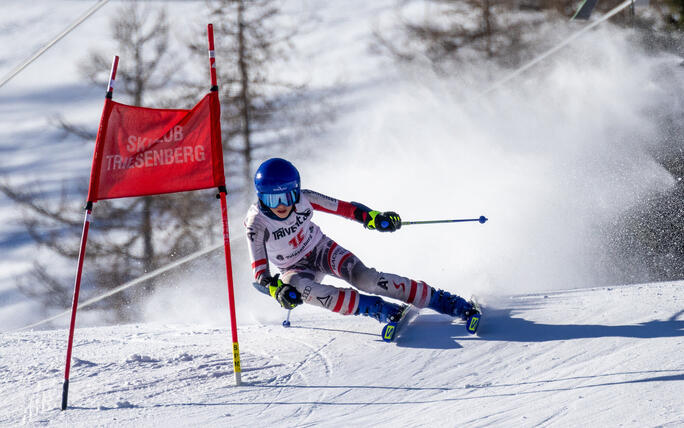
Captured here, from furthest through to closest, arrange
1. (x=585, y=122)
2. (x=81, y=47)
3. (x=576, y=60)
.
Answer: (x=81, y=47), (x=576, y=60), (x=585, y=122)

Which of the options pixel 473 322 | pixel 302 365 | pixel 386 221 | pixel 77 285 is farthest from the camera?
pixel 386 221

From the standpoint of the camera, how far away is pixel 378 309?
406 cm

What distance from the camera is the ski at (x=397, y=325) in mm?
4027

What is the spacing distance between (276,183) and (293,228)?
42 cm

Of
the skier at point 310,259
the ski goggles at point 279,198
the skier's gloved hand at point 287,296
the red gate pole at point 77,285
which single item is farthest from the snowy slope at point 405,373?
the ski goggles at point 279,198

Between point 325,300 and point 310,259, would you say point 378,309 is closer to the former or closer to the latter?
point 325,300

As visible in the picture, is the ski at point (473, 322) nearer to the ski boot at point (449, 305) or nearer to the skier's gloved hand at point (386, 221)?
A: the ski boot at point (449, 305)

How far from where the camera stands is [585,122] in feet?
31.9

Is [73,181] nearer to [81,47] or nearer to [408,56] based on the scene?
[408,56]

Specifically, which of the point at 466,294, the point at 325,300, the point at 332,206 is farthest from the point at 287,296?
the point at 466,294

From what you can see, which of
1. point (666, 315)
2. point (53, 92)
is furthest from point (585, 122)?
point (53, 92)

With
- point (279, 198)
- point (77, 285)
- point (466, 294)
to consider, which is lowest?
point (466, 294)

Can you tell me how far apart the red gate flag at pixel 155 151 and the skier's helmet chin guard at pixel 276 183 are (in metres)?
0.36

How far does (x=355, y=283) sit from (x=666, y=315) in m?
1.94
